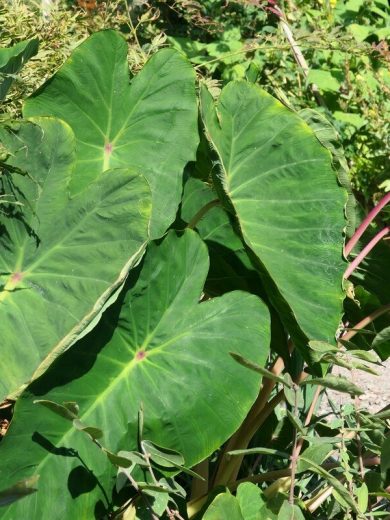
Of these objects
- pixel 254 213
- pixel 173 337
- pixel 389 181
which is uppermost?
pixel 254 213

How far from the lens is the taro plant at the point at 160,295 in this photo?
1.47 m

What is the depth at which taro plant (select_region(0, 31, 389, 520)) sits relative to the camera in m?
1.47

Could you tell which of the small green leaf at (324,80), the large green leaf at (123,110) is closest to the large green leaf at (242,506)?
the large green leaf at (123,110)

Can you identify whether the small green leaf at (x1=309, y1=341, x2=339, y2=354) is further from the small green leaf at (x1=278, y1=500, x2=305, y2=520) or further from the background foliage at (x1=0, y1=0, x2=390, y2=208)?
the background foliage at (x1=0, y1=0, x2=390, y2=208)

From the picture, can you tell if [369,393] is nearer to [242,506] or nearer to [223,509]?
[242,506]

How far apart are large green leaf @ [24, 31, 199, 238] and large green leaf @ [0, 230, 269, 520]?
0.85 ft

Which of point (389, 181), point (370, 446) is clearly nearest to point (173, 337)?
point (370, 446)

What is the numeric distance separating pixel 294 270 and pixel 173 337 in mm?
298

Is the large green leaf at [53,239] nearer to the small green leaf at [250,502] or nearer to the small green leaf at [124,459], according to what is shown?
the small green leaf at [124,459]

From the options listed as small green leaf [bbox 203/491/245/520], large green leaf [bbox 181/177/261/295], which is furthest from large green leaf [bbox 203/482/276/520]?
large green leaf [bbox 181/177/261/295]

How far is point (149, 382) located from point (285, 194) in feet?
1.74

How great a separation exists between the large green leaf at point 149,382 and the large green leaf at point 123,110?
0.26 metres

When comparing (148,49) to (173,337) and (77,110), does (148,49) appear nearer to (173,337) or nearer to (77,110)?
(77,110)

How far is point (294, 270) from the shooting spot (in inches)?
67.2
